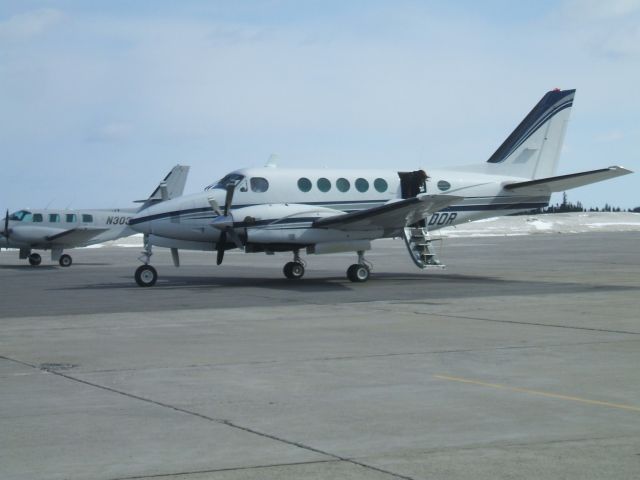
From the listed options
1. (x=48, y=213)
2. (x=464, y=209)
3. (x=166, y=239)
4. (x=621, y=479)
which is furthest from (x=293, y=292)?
(x=48, y=213)

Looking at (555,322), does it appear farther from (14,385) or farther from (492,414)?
(14,385)

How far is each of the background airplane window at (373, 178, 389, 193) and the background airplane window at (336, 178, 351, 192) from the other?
2.79ft

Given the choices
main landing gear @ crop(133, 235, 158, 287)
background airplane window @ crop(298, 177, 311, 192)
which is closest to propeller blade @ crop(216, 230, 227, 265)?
main landing gear @ crop(133, 235, 158, 287)

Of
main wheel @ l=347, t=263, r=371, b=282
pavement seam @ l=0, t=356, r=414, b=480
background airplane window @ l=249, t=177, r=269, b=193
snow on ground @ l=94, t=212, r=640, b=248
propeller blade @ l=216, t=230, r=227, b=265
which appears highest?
snow on ground @ l=94, t=212, r=640, b=248

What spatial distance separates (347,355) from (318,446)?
4791mm

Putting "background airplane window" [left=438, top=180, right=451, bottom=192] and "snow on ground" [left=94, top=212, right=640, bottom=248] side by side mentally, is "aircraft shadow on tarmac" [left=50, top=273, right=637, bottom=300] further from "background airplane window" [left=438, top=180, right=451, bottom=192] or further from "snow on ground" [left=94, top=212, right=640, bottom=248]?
"snow on ground" [left=94, top=212, right=640, bottom=248]

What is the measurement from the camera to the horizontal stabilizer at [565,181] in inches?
998

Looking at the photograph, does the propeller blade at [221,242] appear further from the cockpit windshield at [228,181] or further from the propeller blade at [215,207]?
the cockpit windshield at [228,181]

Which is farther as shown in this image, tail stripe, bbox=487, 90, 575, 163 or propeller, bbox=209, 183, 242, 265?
tail stripe, bbox=487, 90, 575, 163

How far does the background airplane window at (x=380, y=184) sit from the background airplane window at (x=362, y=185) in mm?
273

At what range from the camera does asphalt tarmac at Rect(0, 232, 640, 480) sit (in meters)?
6.68

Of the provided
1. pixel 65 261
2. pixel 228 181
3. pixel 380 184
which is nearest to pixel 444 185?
pixel 380 184

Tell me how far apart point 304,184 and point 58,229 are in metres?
18.9

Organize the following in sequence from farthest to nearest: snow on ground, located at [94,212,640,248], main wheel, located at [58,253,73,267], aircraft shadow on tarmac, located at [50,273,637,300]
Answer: snow on ground, located at [94,212,640,248], main wheel, located at [58,253,73,267], aircraft shadow on tarmac, located at [50,273,637,300]
